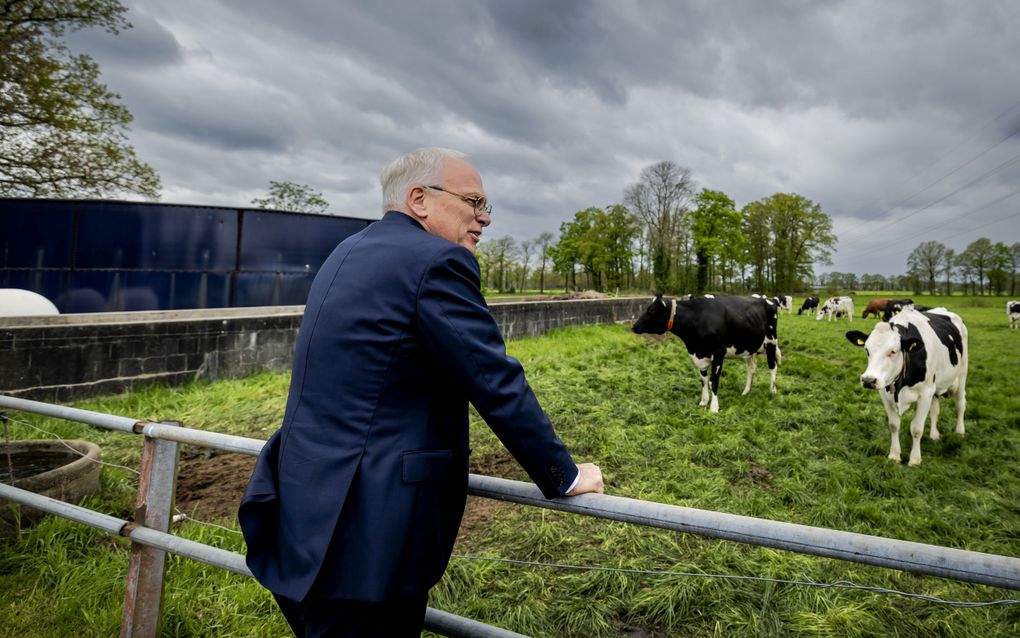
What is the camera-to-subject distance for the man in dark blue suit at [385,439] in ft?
3.99

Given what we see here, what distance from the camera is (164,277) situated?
1359 cm

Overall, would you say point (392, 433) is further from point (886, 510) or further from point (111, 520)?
point (886, 510)

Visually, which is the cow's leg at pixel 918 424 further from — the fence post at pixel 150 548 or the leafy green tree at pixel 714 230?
the leafy green tree at pixel 714 230

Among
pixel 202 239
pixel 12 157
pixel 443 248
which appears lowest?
pixel 443 248

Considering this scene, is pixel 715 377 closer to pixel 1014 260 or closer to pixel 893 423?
pixel 893 423

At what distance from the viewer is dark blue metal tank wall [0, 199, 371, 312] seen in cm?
1253

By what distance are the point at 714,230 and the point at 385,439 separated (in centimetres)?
5032

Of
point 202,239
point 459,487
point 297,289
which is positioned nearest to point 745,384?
point 459,487

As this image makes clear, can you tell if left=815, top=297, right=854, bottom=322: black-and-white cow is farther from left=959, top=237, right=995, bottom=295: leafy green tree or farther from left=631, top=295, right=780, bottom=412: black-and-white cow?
left=959, top=237, right=995, bottom=295: leafy green tree

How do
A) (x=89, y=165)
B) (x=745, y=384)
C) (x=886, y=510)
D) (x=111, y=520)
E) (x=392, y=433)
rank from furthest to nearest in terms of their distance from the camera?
(x=89, y=165), (x=745, y=384), (x=886, y=510), (x=111, y=520), (x=392, y=433)

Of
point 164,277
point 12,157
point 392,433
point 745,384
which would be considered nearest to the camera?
point 392,433

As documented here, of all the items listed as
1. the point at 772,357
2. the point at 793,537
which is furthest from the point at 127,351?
the point at 772,357

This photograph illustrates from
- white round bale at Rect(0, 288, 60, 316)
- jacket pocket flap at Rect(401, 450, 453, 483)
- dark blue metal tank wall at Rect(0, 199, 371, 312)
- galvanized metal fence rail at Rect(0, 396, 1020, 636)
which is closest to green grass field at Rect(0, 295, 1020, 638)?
galvanized metal fence rail at Rect(0, 396, 1020, 636)

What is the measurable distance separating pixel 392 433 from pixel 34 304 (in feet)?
39.1
